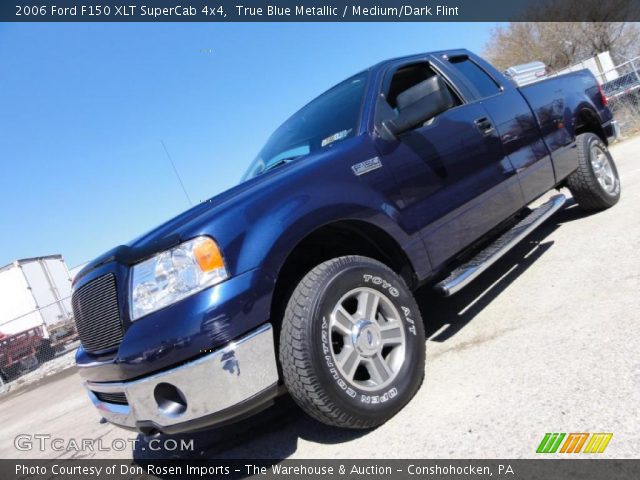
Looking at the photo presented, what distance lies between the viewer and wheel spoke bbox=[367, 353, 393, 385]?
225cm

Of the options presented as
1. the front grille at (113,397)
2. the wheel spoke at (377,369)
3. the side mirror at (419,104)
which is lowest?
the wheel spoke at (377,369)

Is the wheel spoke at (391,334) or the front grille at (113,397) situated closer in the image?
the front grille at (113,397)

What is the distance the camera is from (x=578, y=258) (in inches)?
144

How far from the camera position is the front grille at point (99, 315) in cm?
213

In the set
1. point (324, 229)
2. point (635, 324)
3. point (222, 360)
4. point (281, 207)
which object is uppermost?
point (281, 207)

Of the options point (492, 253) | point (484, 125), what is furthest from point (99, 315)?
point (484, 125)

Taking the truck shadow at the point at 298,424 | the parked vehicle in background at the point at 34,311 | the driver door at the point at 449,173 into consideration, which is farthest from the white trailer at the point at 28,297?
the driver door at the point at 449,173

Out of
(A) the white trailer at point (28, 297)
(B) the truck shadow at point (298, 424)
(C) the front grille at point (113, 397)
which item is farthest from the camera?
(A) the white trailer at point (28, 297)

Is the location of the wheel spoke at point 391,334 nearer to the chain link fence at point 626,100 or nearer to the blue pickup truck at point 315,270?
the blue pickup truck at point 315,270

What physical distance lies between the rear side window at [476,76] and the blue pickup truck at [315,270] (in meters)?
0.33

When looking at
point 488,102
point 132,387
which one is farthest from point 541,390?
point 488,102

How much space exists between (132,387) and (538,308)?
2.49 metres

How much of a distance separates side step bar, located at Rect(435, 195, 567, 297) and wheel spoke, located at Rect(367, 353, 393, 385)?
23.4 inches

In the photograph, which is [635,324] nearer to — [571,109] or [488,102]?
[488,102]
